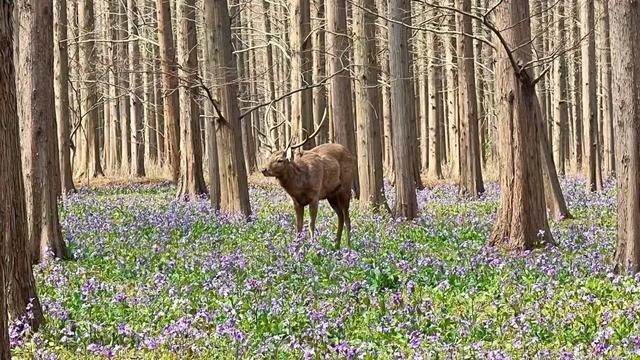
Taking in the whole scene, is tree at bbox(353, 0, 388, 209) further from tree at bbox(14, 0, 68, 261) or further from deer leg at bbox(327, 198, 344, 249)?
tree at bbox(14, 0, 68, 261)

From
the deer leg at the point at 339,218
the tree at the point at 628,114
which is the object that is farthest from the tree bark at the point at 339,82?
the tree at the point at 628,114

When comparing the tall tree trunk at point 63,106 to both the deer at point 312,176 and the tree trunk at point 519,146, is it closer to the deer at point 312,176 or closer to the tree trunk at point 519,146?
the deer at point 312,176

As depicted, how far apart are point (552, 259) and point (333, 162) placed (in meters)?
4.84

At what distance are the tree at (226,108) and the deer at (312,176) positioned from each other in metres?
2.72

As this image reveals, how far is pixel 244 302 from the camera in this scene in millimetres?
7820

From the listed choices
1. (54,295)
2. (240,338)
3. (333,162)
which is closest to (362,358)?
(240,338)

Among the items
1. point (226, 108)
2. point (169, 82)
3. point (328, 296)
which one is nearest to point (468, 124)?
point (226, 108)

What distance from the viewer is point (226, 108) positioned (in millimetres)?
16484

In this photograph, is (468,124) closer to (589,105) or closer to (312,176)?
(589,105)

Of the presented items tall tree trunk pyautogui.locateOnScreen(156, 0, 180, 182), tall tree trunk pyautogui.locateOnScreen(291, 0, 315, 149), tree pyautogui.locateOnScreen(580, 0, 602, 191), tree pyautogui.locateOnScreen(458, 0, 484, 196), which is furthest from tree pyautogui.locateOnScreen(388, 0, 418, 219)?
tree pyautogui.locateOnScreen(580, 0, 602, 191)

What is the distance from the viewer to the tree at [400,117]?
15.9 meters

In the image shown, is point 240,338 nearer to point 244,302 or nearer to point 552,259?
point 244,302

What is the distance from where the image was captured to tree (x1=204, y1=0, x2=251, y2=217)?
53.6 feet

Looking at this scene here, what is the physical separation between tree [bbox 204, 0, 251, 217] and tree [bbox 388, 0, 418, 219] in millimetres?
2925
